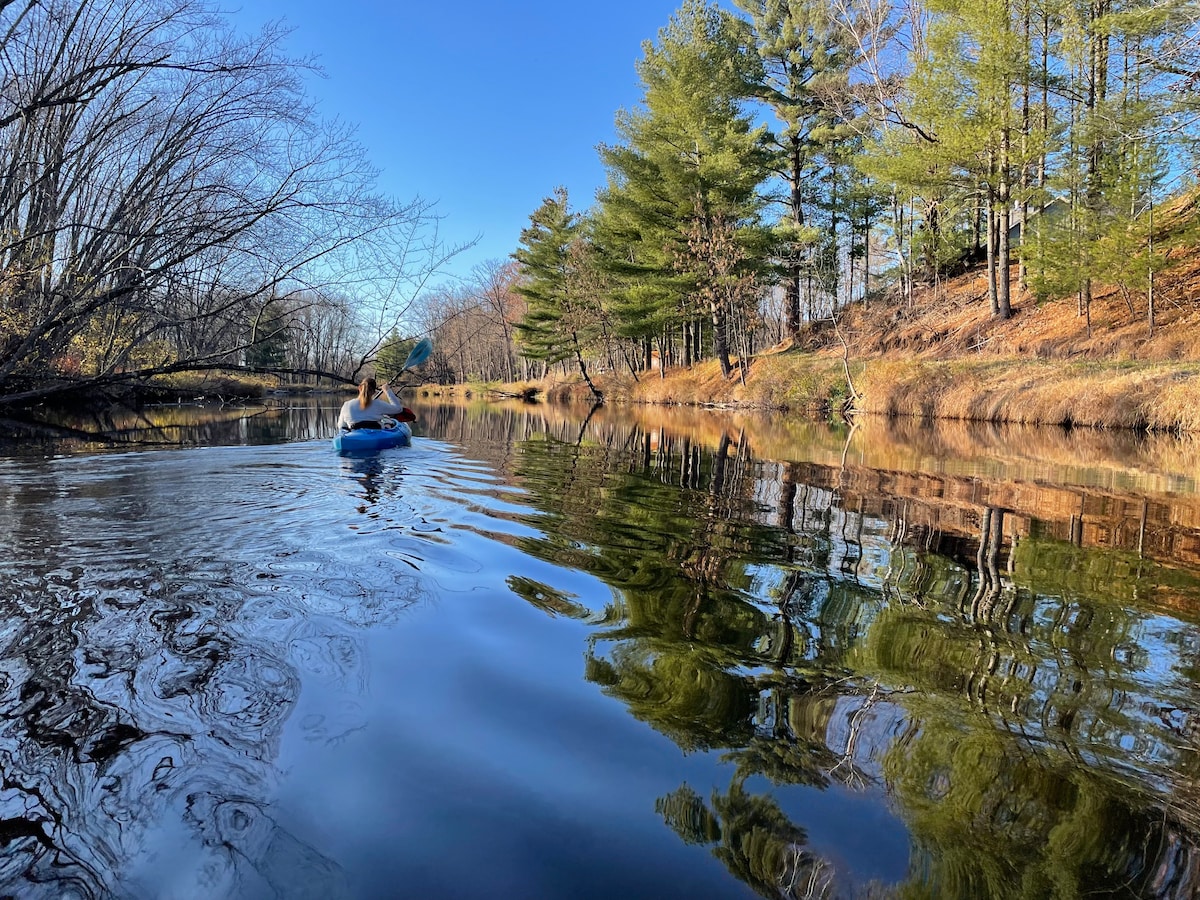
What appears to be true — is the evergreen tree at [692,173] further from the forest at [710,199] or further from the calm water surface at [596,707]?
the calm water surface at [596,707]

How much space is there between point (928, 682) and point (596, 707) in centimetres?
125

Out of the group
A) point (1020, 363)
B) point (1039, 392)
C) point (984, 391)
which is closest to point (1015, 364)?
point (1020, 363)

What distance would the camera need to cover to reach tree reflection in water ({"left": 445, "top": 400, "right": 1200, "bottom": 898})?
1601mm

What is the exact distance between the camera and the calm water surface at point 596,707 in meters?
1.56

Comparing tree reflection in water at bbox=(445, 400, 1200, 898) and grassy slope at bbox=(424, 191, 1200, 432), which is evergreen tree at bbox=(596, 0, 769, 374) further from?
tree reflection in water at bbox=(445, 400, 1200, 898)

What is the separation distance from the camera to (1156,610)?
10.5ft

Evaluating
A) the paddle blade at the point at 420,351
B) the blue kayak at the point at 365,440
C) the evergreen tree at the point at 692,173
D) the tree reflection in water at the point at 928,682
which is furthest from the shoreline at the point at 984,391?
the blue kayak at the point at 365,440

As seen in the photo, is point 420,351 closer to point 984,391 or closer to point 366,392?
point 366,392

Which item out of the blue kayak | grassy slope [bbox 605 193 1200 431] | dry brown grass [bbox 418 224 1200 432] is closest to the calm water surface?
the blue kayak

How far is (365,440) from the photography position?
30.3 ft

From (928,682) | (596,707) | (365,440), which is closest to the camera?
(596,707)

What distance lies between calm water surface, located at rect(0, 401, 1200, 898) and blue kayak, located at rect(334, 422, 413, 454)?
13.1 ft

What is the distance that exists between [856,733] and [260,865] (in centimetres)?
173

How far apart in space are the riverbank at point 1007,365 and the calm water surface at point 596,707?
31.8 feet
